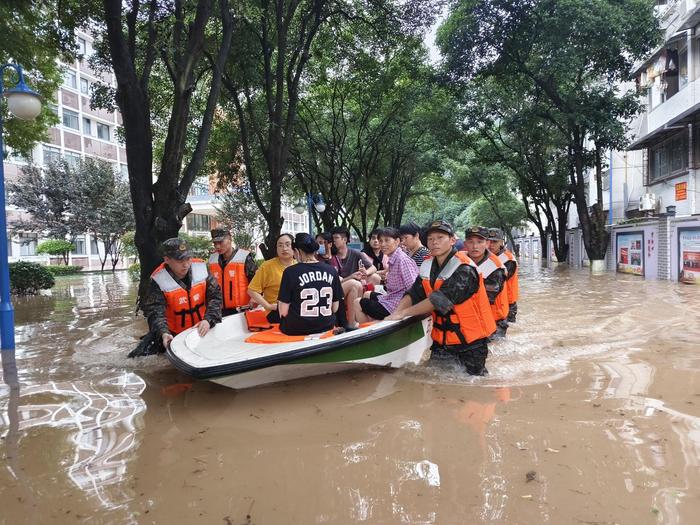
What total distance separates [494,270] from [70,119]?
3646 cm

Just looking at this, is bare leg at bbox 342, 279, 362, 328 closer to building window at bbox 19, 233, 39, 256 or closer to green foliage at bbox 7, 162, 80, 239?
green foliage at bbox 7, 162, 80, 239

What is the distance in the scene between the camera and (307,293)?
14.1 feet

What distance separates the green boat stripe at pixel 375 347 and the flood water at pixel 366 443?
34cm

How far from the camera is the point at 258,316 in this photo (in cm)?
541

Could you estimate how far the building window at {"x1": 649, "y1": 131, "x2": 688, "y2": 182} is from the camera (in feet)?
57.1

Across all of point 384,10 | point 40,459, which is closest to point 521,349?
point 40,459

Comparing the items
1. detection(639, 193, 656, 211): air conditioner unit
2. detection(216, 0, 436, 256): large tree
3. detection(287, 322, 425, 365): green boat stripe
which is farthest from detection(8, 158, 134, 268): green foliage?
detection(639, 193, 656, 211): air conditioner unit

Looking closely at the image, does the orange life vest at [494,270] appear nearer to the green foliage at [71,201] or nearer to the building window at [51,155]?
the green foliage at [71,201]

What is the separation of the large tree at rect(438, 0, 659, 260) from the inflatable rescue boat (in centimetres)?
1264

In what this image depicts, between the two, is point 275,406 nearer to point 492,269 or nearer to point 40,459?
point 40,459

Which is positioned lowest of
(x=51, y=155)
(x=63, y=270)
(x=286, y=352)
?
(x=63, y=270)

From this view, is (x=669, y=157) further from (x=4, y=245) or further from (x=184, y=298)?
(x=4, y=245)

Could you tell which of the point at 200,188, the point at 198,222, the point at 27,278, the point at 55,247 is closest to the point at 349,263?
the point at 27,278

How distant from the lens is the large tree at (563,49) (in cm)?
1382
